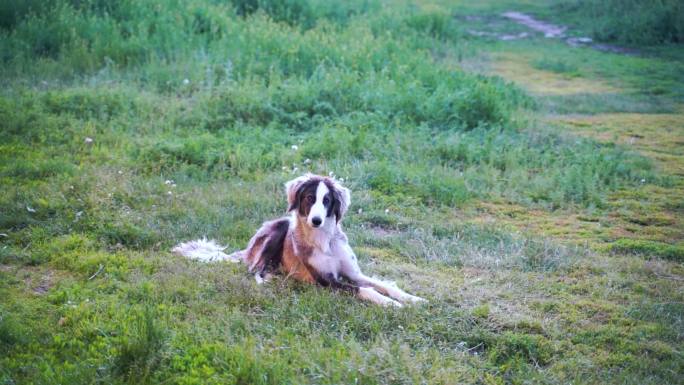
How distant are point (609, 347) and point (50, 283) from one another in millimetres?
4503

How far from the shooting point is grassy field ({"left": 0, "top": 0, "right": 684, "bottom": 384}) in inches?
203

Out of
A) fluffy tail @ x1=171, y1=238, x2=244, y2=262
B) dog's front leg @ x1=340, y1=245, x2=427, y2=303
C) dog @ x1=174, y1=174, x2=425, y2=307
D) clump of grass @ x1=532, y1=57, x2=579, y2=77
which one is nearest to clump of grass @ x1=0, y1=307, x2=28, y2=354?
fluffy tail @ x1=171, y1=238, x2=244, y2=262

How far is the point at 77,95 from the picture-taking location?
10.9 m

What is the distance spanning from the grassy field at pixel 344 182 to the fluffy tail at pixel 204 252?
128mm

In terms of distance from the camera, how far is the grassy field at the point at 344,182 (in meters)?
5.15

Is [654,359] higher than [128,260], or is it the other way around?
[654,359]

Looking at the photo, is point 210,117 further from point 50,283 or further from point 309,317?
point 309,317

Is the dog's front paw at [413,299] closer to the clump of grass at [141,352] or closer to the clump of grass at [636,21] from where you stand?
the clump of grass at [141,352]

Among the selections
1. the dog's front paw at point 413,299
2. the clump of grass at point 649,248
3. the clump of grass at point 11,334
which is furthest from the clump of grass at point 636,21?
the clump of grass at point 11,334

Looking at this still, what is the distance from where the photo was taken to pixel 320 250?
6.30 metres

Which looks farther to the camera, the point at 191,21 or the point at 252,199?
the point at 191,21

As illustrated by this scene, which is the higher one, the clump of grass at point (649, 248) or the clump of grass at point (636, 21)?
the clump of grass at point (636, 21)

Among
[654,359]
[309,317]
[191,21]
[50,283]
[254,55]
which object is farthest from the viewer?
[191,21]

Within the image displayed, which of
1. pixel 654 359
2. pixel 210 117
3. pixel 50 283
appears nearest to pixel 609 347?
pixel 654 359
